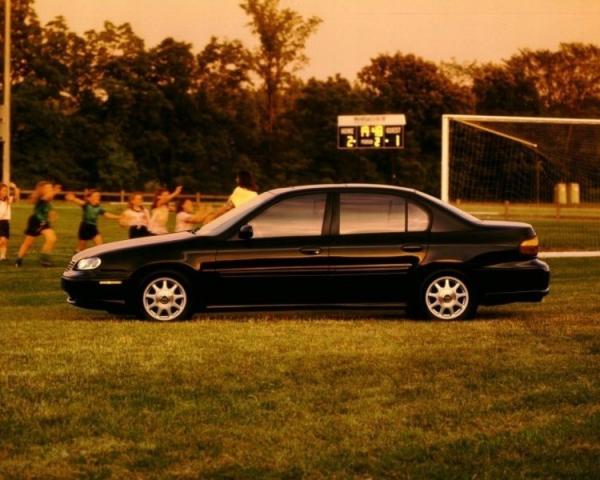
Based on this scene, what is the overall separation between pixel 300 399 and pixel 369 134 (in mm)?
38990

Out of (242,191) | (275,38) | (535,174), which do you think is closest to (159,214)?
(242,191)

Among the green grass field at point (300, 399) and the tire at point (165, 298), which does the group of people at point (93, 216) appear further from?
the green grass field at point (300, 399)

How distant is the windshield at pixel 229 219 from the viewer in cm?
1300

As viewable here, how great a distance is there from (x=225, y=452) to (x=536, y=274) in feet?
23.3

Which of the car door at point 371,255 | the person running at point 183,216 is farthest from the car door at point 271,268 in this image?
the person running at point 183,216

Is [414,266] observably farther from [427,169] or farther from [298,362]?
[427,169]

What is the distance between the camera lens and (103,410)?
7.61m

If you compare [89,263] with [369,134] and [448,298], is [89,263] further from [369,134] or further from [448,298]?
[369,134]

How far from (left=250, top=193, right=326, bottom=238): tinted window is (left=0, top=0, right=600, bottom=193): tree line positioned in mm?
68335

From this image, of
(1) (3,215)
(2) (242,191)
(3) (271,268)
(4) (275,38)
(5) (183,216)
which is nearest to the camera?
(3) (271,268)

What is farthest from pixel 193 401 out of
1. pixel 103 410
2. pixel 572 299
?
pixel 572 299

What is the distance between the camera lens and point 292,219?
42.6ft

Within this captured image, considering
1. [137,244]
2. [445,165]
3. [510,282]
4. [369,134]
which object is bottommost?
[510,282]

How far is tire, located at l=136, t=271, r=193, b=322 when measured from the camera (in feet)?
41.8
